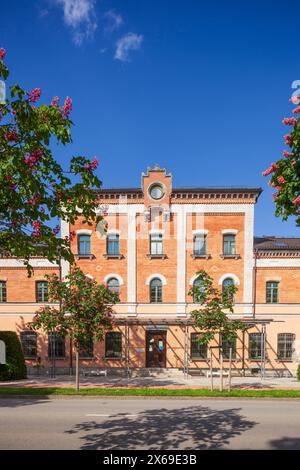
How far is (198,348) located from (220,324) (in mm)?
7192

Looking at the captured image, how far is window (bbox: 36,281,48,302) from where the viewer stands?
24.2 m

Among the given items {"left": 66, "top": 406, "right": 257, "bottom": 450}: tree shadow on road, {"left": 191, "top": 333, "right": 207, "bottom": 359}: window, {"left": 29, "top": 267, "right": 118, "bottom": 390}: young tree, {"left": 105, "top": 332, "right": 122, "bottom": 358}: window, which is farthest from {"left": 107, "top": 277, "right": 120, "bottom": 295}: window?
{"left": 66, "top": 406, "right": 257, "bottom": 450}: tree shadow on road

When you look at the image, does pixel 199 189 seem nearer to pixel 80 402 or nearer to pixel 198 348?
pixel 198 348

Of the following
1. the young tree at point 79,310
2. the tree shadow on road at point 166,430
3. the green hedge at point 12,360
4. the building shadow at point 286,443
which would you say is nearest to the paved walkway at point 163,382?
the green hedge at point 12,360

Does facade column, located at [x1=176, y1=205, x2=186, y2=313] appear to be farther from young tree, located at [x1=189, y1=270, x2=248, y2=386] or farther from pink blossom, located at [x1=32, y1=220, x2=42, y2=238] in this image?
pink blossom, located at [x1=32, y1=220, x2=42, y2=238]

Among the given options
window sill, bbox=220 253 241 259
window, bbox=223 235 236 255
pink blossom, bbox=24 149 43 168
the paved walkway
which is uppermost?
pink blossom, bbox=24 149 43 168

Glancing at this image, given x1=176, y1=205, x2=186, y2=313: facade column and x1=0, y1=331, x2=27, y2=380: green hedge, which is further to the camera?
x1=176, y1=205, x2=186, y2=313: facade column

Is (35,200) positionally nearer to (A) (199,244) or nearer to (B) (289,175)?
(B) (289,175)

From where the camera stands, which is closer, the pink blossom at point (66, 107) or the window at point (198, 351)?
the pink blossom at point (66, 107)

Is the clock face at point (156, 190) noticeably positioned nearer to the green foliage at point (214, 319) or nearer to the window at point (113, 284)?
the window at point (113, 284)

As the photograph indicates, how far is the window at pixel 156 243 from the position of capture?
23.7m

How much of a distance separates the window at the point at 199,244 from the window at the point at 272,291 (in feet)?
17.3

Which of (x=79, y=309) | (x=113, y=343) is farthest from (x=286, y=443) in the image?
(x=113, y=343)

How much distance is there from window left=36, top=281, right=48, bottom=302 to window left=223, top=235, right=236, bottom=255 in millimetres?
13548
